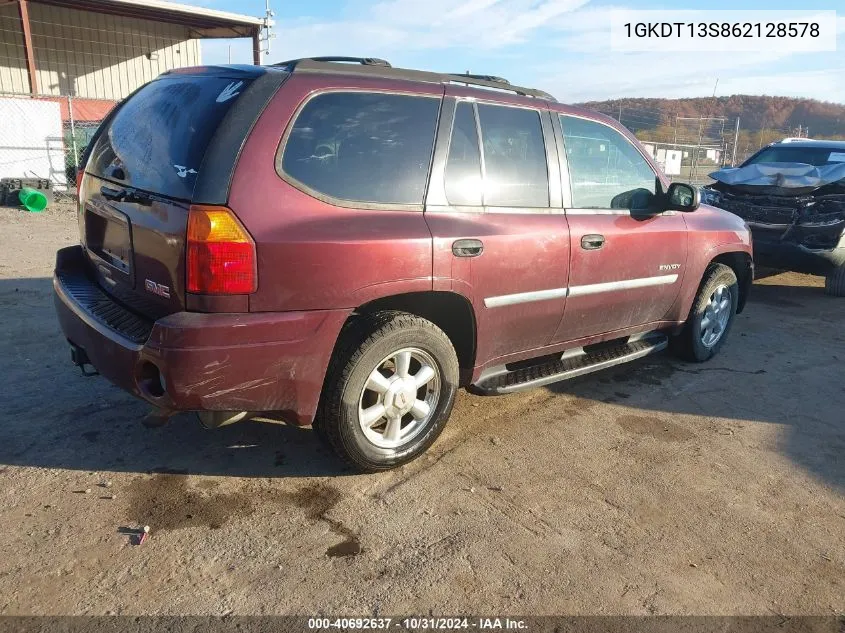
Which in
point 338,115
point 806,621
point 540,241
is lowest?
point 806,621

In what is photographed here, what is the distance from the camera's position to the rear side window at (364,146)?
2.73 m

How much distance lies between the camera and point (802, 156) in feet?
27.4

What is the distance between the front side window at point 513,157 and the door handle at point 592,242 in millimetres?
325

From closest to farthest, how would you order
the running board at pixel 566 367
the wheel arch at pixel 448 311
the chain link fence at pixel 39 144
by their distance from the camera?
the wheel arch at pixel 448 311 < the running board at pixel 566 367 < the chain link fence at pixel 39 144

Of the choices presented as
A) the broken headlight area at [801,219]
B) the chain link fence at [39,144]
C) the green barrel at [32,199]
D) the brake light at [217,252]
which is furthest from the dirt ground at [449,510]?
the chain link fence at [39,144]

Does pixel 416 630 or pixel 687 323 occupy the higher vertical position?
pixel 687 323

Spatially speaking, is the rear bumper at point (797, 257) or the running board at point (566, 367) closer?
the running board at point (566, 367)

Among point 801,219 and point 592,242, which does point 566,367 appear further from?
point 801,219

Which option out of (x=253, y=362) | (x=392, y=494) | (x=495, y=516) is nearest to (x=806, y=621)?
(x=495, y=516)

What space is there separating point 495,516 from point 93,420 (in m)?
2.29

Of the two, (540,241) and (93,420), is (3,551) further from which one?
(540,241)

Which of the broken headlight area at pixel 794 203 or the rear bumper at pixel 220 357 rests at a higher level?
the broken headlight area at pixel 794 203

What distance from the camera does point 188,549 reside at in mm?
2557

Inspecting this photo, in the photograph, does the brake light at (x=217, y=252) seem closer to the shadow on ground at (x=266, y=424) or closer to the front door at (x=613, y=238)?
the shadow on ground at (x=266, y=424)
